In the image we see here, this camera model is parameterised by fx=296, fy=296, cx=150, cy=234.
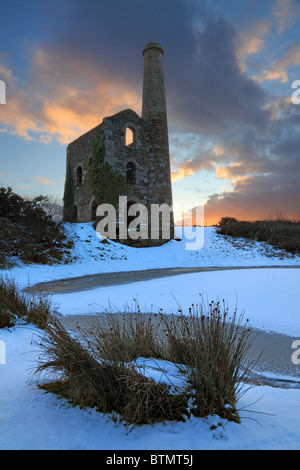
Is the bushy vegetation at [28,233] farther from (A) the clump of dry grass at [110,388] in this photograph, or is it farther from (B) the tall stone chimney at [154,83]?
(A) the clump of dry grass at [110,388]

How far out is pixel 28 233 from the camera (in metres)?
13.1

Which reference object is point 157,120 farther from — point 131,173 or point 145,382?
point 145,382

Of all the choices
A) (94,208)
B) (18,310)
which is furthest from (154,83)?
(18,310)

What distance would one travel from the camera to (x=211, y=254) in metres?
16.8

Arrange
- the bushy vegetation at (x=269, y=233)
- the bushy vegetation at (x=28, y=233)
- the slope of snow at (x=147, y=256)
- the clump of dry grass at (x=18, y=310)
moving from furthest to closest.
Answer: the bushy vegetation at (x=269, y=233)
the bushy vegetation at (x=28, y=233)
the slope of snow at (x=147, y=256)
the clump of dry grass at (x=18, y=310)

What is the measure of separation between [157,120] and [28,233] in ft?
35.9

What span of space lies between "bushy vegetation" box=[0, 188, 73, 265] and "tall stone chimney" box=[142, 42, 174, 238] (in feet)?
22.4

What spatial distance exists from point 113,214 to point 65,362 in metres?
14.8

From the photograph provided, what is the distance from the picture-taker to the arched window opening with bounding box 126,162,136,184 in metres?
18.4

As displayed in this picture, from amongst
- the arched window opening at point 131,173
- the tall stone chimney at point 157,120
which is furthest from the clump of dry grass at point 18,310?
the tall stone chimney at point 157,120

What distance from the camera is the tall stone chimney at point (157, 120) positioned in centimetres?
1862

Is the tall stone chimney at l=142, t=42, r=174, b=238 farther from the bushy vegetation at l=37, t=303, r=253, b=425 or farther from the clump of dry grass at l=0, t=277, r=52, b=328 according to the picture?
the bushy vegetation at l=37, t=303, r=253, b=425

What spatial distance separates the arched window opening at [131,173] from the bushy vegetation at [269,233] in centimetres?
761
